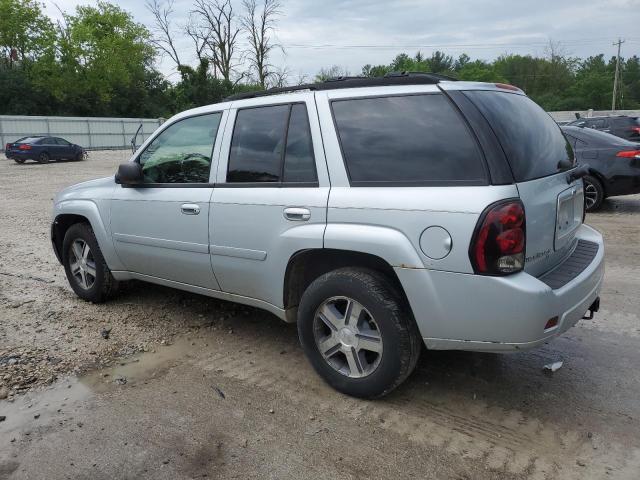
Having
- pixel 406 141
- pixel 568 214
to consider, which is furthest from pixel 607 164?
pixel 406 141

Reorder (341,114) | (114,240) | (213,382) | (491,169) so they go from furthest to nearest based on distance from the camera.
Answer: (114,240) < (213,382) < (341,114) < (491,169)

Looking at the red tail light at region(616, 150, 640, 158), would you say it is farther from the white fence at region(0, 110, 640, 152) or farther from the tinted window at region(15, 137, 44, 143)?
the white fence at region(0, 110, 640, 152)

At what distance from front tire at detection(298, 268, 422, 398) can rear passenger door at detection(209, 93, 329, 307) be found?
0.30 meters

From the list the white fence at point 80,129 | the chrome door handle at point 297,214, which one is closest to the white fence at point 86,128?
the white fence at point 80,129

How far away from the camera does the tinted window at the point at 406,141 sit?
280cm

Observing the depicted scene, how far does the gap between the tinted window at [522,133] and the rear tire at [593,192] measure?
6920 millimetres

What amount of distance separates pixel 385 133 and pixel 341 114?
0.35m

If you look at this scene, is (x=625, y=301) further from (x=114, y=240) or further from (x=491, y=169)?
(x=114, y=240)

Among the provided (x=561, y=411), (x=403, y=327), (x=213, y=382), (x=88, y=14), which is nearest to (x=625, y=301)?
(x=561, y=411)

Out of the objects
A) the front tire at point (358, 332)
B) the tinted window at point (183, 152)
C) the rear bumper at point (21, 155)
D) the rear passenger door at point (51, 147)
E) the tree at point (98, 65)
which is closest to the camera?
the front tire at point (358, 332)

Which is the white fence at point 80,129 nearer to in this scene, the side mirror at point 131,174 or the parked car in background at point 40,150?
the parked car in background at point 40,150

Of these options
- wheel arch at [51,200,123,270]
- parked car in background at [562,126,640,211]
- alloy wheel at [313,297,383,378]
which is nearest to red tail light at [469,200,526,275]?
alloy wheel at [313,297,383,378]

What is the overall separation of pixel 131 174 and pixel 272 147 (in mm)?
1387

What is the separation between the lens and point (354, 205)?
120 inches
